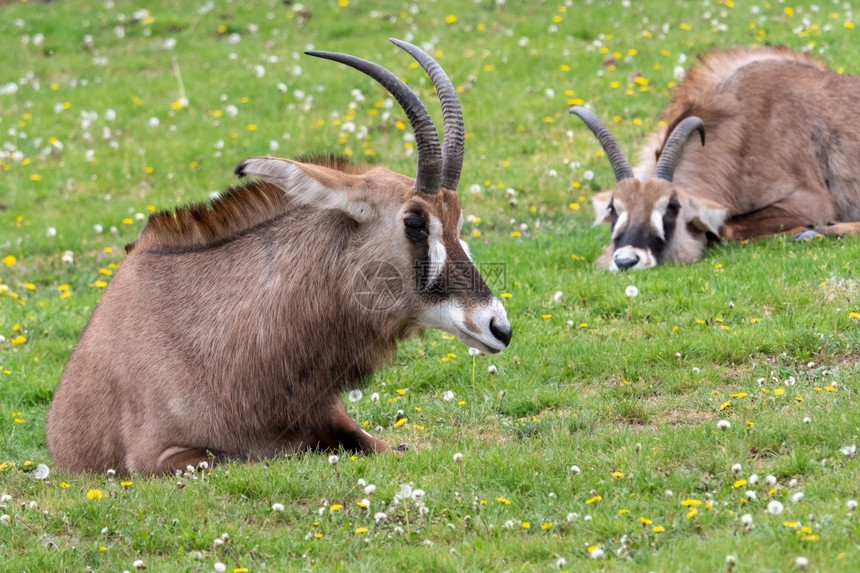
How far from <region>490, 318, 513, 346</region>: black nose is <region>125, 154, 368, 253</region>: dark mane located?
146 cm

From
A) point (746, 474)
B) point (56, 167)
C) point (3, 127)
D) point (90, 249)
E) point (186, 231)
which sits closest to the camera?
point (746, 474)

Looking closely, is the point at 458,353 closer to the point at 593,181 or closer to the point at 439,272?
the point at 439,272

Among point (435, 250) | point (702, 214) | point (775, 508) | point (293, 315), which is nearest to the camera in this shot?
point (775, 508)

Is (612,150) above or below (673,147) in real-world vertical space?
below

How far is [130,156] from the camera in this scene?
1639 centimetres

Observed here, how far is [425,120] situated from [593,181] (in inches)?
291

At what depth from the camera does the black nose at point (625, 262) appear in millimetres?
10969

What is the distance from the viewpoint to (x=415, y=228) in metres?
6.95

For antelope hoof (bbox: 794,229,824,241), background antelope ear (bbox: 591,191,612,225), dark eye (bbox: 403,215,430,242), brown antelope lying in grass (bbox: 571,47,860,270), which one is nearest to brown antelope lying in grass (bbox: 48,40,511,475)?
dark eye (bbox: 403,215,430,242)

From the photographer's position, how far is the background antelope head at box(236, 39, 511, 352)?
22.5ft

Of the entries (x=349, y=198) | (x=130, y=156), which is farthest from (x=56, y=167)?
(x=349, y=198)

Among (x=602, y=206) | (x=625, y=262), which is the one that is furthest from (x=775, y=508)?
(x=602, y=206)

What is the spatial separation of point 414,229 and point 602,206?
5.64 m

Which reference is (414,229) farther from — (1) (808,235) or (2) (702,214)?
(1) (808,235)
